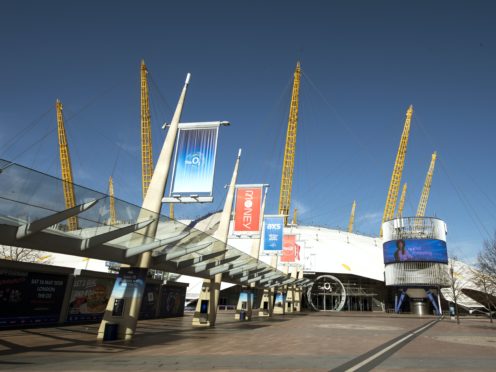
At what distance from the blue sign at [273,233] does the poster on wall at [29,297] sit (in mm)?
18945

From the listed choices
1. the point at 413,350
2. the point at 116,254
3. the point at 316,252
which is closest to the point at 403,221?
the point at 316,252

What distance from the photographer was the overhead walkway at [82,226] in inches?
400

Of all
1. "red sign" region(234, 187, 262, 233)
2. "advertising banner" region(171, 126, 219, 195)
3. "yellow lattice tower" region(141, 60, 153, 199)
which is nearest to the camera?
"advertising banner" region(171, 126, 219, 195)

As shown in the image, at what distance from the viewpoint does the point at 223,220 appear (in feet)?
95.6

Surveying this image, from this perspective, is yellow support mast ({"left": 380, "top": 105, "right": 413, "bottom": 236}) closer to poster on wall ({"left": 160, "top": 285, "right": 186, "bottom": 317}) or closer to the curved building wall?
the curved building wall

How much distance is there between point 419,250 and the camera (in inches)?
2685

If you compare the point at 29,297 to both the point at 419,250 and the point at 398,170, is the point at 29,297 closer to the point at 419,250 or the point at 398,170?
the point at 419,250

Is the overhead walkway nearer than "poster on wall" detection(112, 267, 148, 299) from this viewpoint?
Yes

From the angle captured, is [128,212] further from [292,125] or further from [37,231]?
[292,125]

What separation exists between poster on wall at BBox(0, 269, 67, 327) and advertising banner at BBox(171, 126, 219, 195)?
819cm

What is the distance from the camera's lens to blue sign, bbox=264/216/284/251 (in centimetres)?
3506

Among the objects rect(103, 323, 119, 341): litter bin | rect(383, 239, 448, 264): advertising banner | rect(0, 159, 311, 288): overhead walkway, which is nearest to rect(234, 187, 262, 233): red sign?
rect(0, 159, 311, 288): overhead walkway

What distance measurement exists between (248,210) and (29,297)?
15.2 metres

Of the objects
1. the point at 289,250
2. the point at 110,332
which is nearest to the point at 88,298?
the point at 110,332
